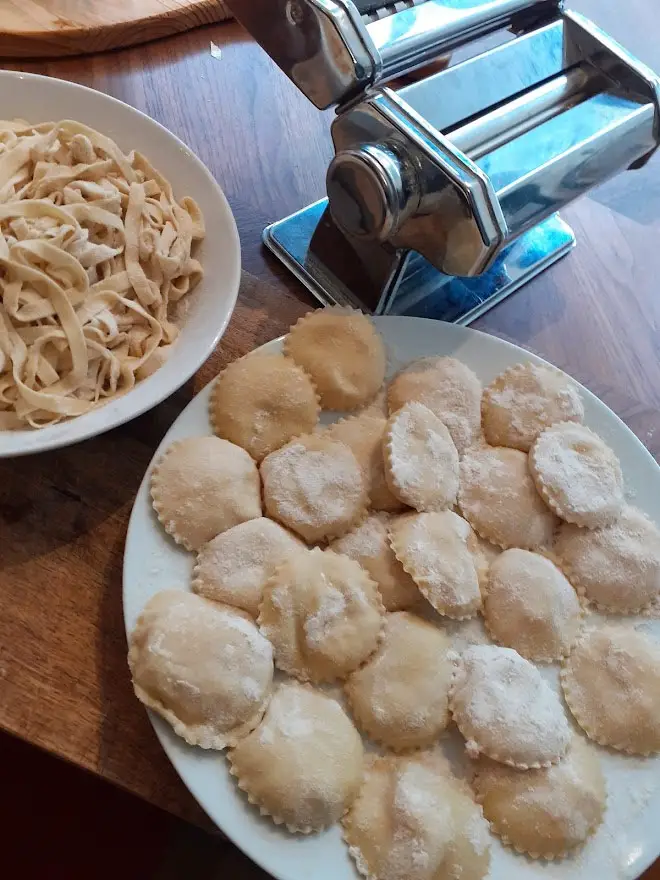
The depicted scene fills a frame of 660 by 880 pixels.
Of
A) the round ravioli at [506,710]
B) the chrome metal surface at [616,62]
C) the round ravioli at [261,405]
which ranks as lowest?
the round ravioli at [506,710]

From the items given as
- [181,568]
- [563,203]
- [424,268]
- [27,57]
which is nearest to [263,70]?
[27,57]

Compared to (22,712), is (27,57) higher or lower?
higher

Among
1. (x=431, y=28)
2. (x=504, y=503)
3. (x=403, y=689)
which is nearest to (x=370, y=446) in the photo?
(x=504, y=503)

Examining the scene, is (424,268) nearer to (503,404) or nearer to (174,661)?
(503,404)

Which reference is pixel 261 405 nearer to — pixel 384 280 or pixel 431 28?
pixel 384 280

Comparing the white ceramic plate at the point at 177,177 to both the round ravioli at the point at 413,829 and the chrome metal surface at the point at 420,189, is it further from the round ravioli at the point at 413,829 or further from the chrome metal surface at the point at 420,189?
the round ravioli at the point at 413,829

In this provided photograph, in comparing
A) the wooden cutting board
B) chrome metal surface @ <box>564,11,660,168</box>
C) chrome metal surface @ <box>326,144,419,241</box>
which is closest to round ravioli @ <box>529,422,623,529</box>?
chrome metal surface @ <box>326,144,419,241</box>

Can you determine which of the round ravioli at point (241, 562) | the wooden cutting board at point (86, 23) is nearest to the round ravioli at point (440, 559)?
the round ravioli at point (241, 562)
